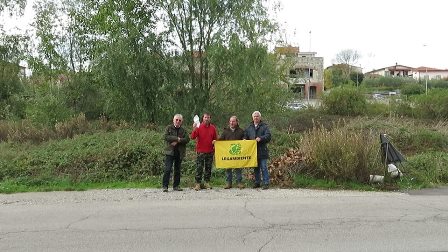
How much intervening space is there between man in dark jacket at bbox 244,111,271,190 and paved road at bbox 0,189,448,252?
2.14ft

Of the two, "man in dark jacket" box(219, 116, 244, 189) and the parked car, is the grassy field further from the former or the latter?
the parked car

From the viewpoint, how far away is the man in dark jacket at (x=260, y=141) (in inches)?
428

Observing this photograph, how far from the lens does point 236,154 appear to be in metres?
11.0

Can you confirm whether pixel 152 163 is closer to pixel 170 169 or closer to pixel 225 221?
pixel 170 169

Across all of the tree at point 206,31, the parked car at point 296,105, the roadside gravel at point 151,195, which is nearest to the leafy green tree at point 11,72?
Result: the tree at point 206,31

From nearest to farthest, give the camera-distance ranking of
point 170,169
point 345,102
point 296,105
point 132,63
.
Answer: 1. point 170,169
2. point 132,63
3. point 296,105
4. point 345,102

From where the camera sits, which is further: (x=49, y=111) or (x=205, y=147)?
(x=49, y=111)

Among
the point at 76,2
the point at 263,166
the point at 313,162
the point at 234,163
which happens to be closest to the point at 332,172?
the point at 313,162

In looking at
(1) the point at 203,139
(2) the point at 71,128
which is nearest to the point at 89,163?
(1) the point at 203,139

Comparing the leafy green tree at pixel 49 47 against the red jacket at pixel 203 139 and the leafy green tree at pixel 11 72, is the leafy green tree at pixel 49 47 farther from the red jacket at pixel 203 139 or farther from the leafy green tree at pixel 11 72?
the red jacket at pixel 203 139

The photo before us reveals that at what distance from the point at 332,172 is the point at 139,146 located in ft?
18.7

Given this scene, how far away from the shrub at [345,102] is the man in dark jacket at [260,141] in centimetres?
1922

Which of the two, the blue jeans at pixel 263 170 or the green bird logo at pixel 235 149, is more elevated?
the green bird logo at pixel 235 149

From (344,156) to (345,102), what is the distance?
1913cm
